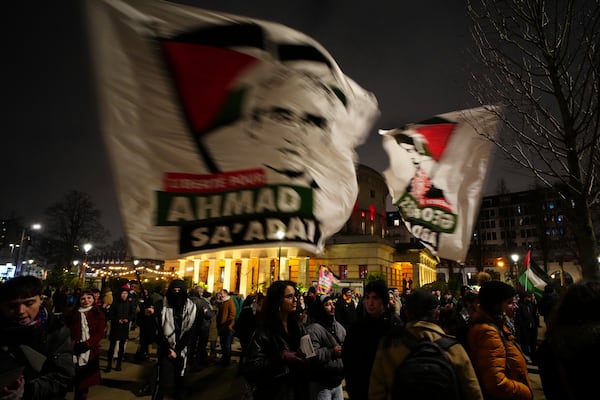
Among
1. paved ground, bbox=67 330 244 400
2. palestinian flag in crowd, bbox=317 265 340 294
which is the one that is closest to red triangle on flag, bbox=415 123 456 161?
paved ground, bbox=67 330 244 400

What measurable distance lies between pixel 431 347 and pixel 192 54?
8.52ft

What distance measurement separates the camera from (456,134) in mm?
5887

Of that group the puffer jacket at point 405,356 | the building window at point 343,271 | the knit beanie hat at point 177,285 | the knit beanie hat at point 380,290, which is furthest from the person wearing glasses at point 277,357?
the building window at point 343,271

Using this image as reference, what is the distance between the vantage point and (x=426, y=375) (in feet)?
7.32

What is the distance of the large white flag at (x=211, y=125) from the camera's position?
7.51 feet

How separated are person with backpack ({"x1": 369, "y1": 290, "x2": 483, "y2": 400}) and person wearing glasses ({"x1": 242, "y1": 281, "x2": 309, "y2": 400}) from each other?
1073 mm

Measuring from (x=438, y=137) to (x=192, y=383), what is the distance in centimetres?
769

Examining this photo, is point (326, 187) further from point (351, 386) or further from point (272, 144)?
point (351, 386)

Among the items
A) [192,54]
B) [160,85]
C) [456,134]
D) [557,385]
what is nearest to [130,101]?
[160,85]

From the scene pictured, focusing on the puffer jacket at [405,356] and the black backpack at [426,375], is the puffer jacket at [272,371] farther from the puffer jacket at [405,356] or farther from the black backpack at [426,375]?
the black backpack at [426,375]

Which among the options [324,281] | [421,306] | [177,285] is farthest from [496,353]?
[324,281]

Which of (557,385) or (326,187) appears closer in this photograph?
(557,385)

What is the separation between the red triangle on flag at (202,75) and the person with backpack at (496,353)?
2.82 meters

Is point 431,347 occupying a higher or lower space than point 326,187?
lower
